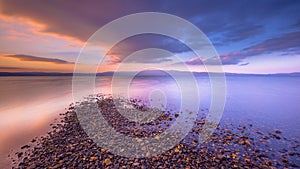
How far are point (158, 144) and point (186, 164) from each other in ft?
5.21

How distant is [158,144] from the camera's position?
5.98 m

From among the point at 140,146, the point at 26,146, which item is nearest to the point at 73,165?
the point at 140,146

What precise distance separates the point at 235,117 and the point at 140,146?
8.08 meters

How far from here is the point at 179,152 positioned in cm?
537

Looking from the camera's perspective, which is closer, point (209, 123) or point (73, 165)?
point (73, 165)

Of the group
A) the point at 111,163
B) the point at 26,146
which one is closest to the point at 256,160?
the point at 111,163

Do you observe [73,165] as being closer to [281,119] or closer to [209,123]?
[209,123]

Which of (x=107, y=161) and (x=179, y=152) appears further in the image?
(x=179, y=152)

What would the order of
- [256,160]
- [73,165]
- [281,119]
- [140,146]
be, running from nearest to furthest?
1. [73,165]
2. [256,160]
3. [140,146]
4. [281,119]

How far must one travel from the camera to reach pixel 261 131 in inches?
297

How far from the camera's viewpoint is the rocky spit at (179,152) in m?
4.73

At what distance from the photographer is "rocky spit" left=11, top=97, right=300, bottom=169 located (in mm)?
4730

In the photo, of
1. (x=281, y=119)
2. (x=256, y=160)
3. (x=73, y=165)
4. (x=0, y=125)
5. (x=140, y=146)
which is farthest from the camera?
(x=281, y=119)

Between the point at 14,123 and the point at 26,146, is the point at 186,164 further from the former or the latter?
the point at 14,123
